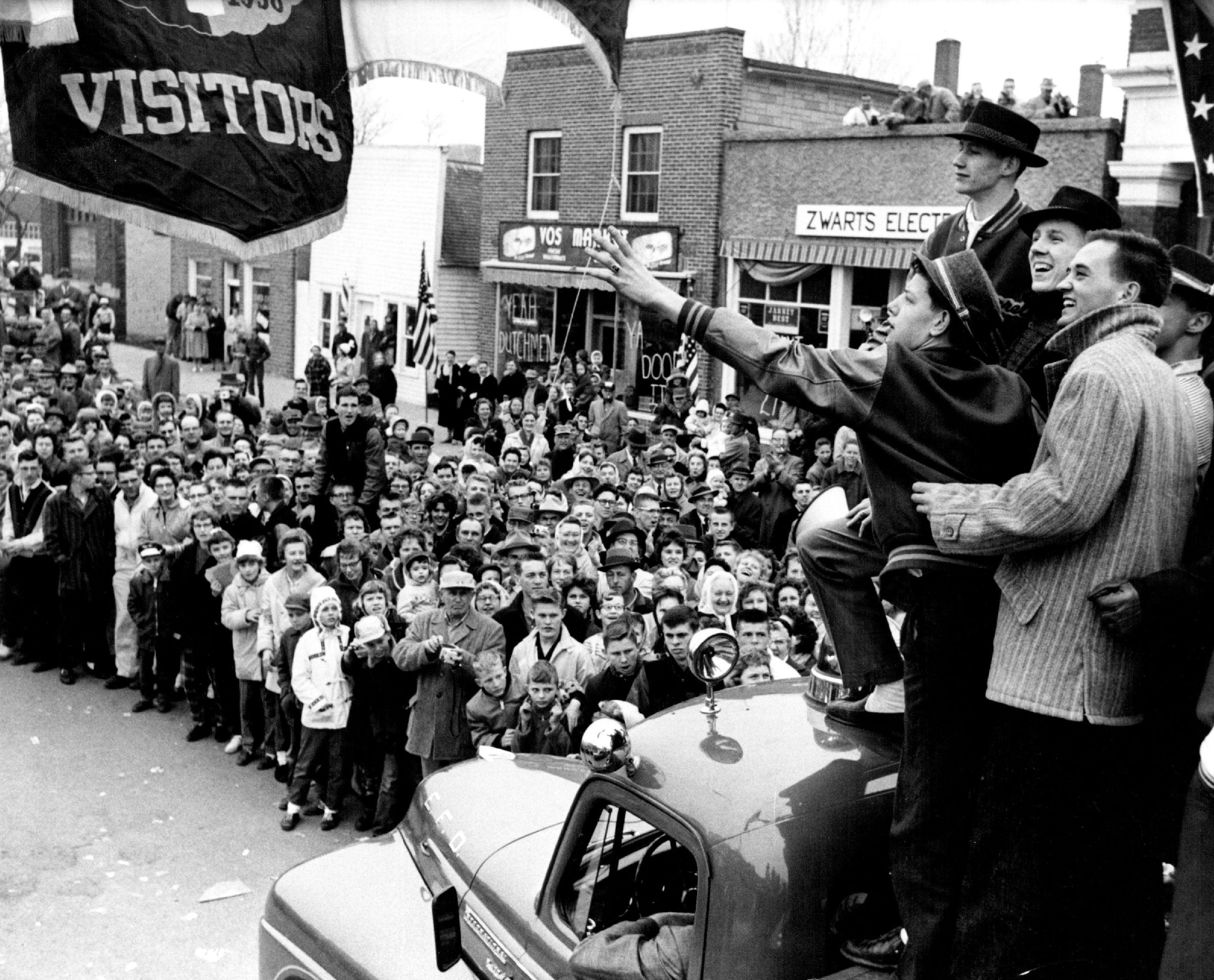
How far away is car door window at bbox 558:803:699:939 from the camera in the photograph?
3.79 m

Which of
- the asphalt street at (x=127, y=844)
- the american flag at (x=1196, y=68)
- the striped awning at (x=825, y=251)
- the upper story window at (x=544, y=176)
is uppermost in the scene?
the upper story window at (x=544, y=176)

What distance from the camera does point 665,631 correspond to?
7.43 m

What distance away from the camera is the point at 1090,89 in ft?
74.6

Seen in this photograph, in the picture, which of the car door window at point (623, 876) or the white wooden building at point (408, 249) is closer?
the car door window at point (623, 876)

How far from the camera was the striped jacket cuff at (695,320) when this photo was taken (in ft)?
10.2

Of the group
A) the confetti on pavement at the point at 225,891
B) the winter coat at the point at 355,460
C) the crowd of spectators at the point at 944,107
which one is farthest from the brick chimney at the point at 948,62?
the confetti on pavement at the point at 225,891

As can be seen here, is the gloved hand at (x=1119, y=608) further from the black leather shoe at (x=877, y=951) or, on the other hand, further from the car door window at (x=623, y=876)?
the car door window at (x=623, y=876)

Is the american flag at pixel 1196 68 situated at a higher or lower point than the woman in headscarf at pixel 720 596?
higher

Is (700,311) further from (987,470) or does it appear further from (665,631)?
(665,631)

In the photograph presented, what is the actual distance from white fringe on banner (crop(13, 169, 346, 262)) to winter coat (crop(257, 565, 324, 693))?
375cm

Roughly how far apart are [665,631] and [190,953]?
3.02 metres

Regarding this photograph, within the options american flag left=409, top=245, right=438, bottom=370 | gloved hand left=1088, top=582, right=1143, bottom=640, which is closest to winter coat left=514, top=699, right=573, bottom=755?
gloved hand left=1088, top=582, right=1143, bottom=640

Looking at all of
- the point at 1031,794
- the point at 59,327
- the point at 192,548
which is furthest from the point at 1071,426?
the point at 59,327

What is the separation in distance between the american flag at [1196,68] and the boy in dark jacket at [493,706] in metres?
6.12
